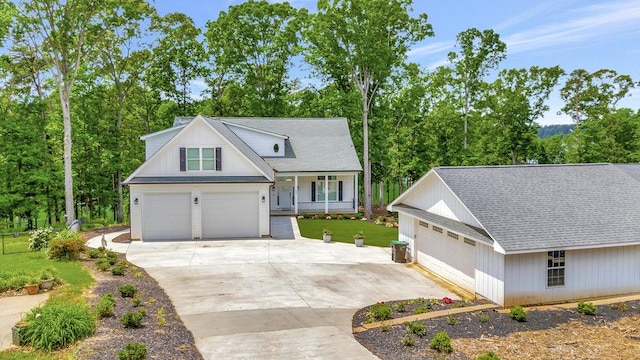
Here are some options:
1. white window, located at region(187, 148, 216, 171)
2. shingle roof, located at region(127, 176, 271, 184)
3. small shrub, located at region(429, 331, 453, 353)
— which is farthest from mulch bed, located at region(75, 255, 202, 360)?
white window, located at region(187, 148, 216, 171)

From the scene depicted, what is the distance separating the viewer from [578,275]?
16188 mm

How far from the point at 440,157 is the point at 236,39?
2407 cm

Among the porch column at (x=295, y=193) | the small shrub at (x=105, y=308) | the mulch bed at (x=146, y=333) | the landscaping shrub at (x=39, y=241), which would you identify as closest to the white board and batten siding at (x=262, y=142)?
the porch column at (x=295, y=193)

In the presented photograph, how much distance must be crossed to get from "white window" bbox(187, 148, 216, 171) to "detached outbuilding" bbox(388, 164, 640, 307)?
489 inches

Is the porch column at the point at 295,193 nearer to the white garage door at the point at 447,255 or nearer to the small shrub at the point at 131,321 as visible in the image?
the white garage door at the point at 447,255

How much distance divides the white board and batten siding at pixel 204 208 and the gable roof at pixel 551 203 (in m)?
11.6

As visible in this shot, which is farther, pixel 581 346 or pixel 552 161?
pixel 552 161

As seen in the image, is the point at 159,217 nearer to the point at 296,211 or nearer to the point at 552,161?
the point at 296,211

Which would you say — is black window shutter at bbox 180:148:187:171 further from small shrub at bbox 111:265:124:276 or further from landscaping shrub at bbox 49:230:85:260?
small shrub at bbox 111:265:124:276

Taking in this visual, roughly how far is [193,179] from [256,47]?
2621 centimetres

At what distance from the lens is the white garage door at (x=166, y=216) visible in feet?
83.6

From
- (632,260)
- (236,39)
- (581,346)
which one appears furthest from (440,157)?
(581,346)

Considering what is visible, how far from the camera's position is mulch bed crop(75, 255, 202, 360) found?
10.4 m

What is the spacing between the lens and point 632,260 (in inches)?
669
